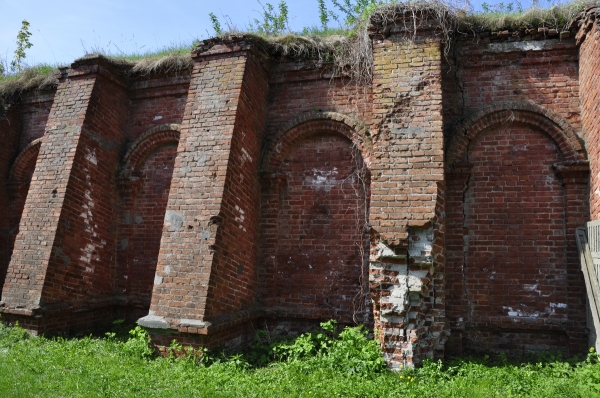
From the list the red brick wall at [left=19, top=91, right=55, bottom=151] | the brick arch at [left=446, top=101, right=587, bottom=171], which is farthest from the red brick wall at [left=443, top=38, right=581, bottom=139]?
the red brick wall at [left=19, top=91, right=55, bottom=151]

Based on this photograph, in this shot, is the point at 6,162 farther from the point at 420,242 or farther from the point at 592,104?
the point at 592,104

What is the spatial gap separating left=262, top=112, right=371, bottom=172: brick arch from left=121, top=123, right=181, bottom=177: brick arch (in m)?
1.97

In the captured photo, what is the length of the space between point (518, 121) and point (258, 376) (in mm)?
5090

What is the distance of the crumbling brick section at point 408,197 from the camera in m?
5.41

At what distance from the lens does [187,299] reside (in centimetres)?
588

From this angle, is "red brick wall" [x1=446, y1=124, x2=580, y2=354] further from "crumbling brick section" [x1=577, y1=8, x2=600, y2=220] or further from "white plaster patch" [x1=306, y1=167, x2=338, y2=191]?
"white plaster patch" [x1=306, y1=167, x2=338, y2=191]

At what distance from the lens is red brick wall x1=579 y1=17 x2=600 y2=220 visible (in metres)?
5.76

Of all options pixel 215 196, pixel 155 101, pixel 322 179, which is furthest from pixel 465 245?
pixel 155 101

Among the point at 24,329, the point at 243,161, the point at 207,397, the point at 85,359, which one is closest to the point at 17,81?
the point at 24,329

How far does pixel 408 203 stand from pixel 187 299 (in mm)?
3139

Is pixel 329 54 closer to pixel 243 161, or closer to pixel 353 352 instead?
pixel 243 161

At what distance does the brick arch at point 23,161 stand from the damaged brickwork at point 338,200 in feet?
5.03

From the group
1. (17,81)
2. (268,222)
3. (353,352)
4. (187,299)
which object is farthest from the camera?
(17,81)

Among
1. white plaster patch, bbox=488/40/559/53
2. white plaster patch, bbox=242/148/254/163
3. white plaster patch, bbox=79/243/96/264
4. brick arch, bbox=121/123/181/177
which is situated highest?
white plaster patch, bbox=488/40/559/53
